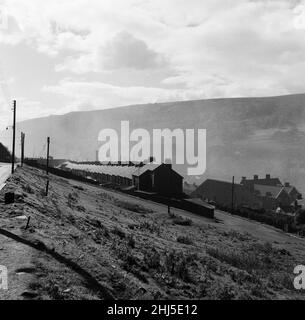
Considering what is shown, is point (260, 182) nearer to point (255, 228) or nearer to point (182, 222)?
point (255, 228)

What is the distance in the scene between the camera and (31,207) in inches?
763

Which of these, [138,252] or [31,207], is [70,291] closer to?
[138,252]

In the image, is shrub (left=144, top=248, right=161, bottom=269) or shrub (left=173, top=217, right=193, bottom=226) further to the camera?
shrub (left=173, top=217, right=193, bottom=226)

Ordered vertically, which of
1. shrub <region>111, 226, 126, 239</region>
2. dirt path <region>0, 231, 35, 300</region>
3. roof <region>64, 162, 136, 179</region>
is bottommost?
shrub <region>111, 226, 126, 239</region>

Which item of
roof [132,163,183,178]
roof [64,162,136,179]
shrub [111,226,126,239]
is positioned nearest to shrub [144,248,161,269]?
shrub [111,226,126,239]

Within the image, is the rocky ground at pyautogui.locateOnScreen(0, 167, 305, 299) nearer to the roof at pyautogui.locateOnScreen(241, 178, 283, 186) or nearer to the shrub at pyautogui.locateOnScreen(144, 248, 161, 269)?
the shrub at pyautogui.locateOnScreen(144, 248, 161, 269)

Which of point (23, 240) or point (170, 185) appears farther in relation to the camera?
point (170, 185)

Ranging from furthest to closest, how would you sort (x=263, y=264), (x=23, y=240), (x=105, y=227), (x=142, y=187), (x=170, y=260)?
(x=142, y=187) < (x=263, y=264) < (x=105, y=227) < (x=170, y=260) < (x=23, y=240)

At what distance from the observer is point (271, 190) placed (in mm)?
76250

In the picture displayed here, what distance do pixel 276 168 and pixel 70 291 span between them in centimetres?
17461

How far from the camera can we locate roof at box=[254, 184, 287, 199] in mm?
74500

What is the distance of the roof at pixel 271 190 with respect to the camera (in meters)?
74.5

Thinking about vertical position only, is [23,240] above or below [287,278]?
above
